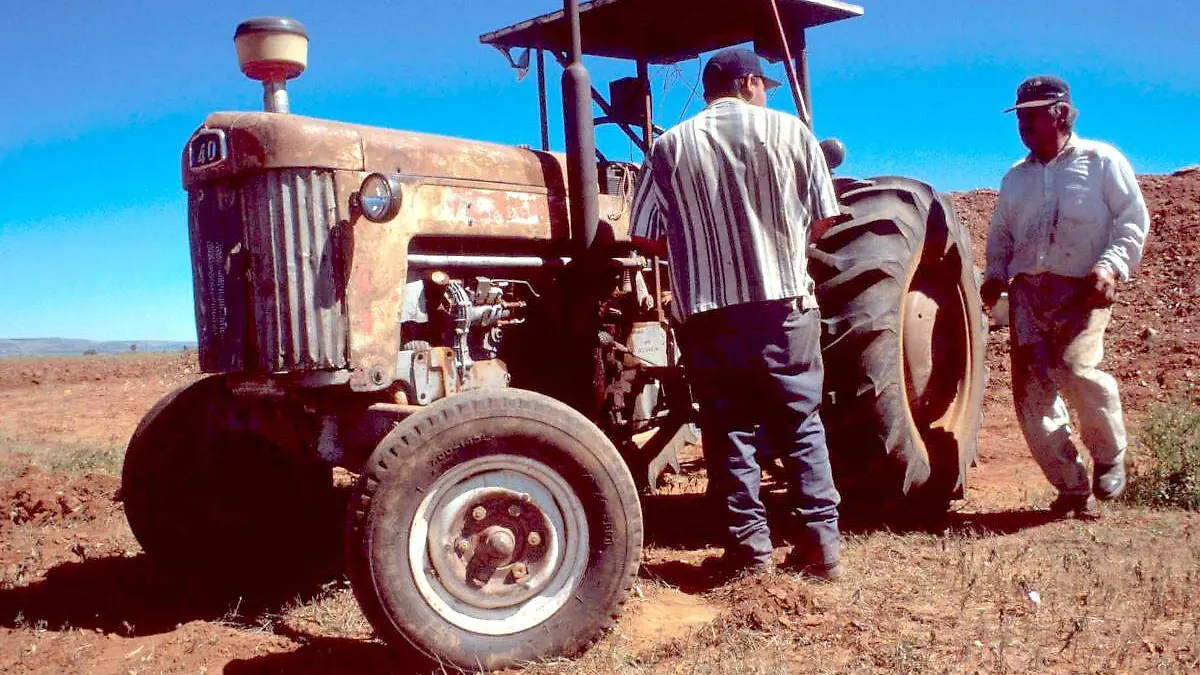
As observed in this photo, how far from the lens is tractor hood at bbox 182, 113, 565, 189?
3652 millimetres

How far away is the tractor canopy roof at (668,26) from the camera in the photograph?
18.5ft

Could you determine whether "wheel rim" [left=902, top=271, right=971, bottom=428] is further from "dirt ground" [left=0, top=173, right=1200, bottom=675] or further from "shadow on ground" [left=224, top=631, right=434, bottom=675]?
"shadow on ground" [left=224, top=631, right=434, bottom=675]

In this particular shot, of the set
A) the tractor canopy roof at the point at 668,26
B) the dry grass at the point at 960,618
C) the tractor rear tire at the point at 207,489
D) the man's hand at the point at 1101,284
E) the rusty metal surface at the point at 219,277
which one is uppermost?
the tractor canopy roof at the point at 668,26

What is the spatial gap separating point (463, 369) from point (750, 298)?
3.77 feet

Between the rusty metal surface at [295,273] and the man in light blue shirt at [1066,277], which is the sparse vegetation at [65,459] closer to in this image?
the rusty metal surface at [295,273]

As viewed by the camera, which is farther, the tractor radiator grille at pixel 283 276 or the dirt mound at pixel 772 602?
the tractor radiator grille at pixel 283 276

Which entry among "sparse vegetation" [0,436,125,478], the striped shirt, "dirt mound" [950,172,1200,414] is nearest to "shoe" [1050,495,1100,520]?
the striped shirt

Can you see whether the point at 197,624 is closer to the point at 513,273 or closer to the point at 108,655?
the point at 108,655

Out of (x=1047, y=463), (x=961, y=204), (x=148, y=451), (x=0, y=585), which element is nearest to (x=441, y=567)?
(x=148, y=451)

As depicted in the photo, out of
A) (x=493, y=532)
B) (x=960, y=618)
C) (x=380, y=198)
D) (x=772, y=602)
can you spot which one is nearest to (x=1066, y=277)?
(x=960, y=618)

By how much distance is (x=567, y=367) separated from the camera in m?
4.57

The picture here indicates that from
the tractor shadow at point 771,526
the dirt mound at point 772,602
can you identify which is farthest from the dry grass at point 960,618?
the tractor shadow at point 771,526

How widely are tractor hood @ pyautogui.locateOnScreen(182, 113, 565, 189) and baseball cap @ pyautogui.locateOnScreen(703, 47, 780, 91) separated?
3.08 feet

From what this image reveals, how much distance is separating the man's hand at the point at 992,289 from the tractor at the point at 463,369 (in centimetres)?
15
